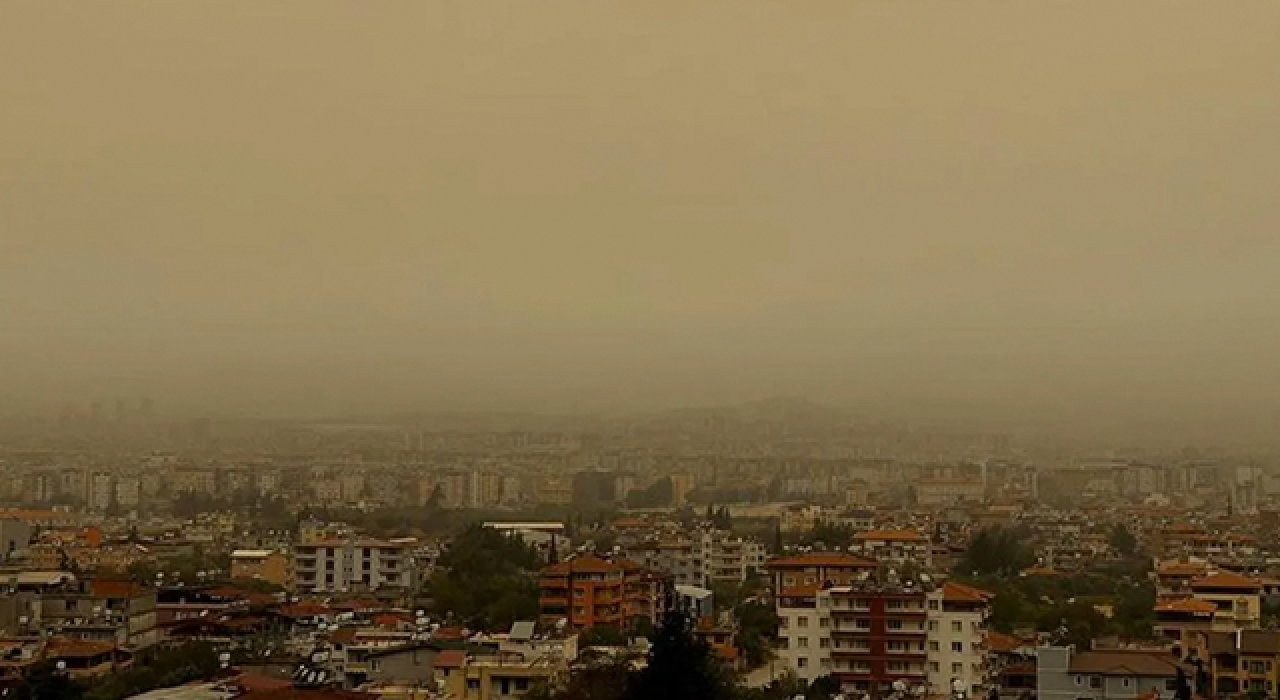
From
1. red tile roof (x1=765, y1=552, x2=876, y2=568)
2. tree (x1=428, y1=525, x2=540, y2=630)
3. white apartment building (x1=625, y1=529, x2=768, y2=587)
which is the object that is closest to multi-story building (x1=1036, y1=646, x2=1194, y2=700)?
tree (x1=428, y1=525, x2=540, y2=630)

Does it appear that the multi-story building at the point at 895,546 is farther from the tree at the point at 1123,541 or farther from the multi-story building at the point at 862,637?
the multi-story building at the point at 862,637

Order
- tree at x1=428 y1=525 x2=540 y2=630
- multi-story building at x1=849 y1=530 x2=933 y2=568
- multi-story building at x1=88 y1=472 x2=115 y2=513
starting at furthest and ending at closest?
multi-story building at x1=88 y1=472 x2=115 y2=513
multi-story building at x1=849 y1=530 x2=933 y2=568
tree at x1=428 y1=525 x2=540 y2=630

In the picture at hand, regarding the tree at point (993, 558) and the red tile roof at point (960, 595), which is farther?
the tree at point (993, 558)

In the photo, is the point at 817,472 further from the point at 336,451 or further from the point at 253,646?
the point at 253,646

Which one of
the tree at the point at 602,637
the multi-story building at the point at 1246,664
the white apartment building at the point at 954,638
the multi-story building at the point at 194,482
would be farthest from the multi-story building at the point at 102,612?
the multi-story building at the point at 194,482

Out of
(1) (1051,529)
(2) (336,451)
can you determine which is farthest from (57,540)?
(2) (336,451)

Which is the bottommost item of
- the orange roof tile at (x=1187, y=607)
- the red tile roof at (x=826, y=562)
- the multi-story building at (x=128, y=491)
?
the multi-story building at (x=128, y=491)

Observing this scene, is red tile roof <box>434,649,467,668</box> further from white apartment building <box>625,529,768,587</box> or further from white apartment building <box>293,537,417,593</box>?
white apartment building <box>625,529,768,587</box>
